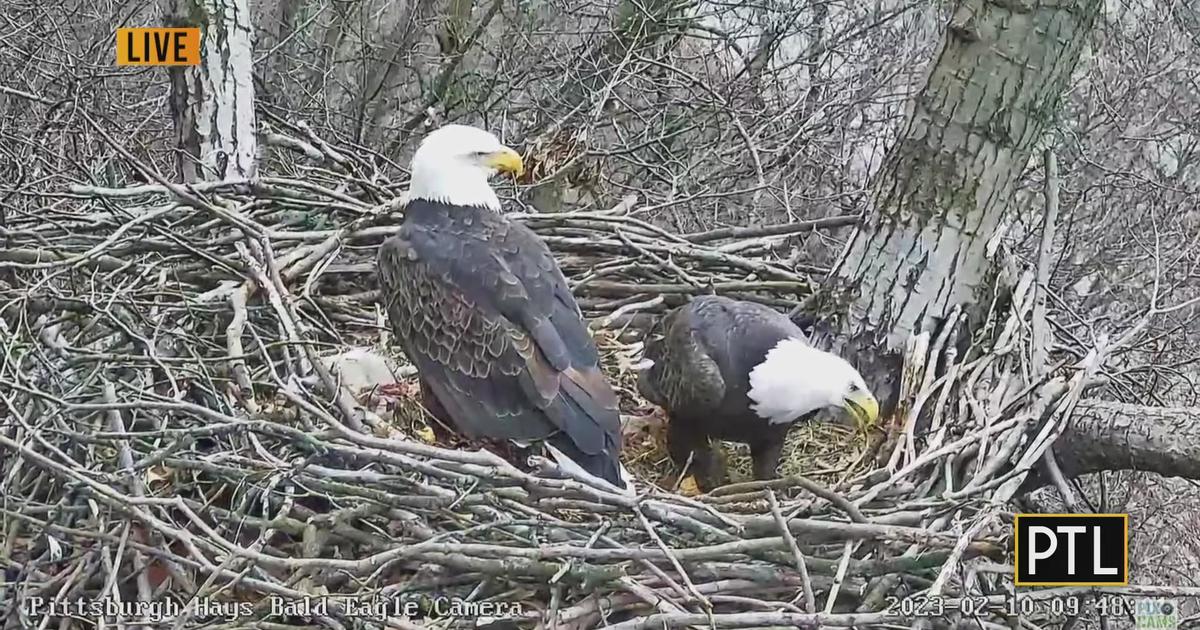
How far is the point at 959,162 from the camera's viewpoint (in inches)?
136

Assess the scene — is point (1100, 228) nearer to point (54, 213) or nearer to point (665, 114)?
point (665, 114)

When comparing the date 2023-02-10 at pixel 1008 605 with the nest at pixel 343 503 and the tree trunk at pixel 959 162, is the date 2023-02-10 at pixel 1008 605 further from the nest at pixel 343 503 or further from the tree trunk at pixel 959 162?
the tree trunk at pixel 959 162

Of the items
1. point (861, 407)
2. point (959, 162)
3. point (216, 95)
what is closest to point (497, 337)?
point (861, 407)

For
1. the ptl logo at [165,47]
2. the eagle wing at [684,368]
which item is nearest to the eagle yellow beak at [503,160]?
the eagle wing at [684,368]

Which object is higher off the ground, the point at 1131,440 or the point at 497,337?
the point at 497,337

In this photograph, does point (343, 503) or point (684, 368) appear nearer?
point (343, 503)

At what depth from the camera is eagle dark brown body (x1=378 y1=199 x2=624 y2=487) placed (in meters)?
3.23

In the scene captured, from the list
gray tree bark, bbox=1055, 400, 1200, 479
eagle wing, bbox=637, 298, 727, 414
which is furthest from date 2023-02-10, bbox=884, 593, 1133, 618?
eagle wing, bbox=637, 298, 727, 414

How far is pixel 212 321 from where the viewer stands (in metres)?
3.65

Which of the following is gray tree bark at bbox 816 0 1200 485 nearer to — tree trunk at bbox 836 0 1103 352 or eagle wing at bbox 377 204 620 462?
tree trunk at bbox 836 0 1103 352

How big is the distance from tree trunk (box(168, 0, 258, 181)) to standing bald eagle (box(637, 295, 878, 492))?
1.59 metres

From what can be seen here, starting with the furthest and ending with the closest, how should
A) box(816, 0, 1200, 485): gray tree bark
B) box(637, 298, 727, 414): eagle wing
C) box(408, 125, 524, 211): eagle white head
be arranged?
1. box(408, 125, 524, 211): eagle white head
2. box(637, 298, 727, 414): eagle wing
3. box(816, 0, 1200, 485): gray tree bark

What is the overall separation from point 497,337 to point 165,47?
5.41 feet

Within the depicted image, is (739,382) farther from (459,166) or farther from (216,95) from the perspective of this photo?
(216,95)
